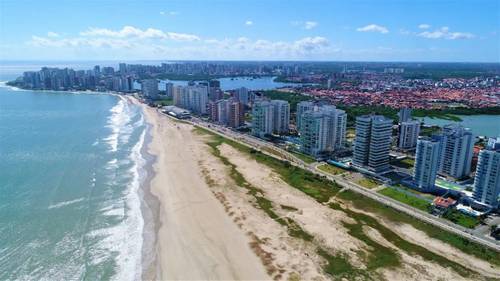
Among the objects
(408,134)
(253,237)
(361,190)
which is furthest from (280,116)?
(253,237)

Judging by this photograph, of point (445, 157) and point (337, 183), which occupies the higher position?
point (445, 157)

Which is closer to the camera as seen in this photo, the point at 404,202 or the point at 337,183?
the point at 404,202

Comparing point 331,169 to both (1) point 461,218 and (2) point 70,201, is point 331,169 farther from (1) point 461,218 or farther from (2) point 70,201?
(2) point 70,201

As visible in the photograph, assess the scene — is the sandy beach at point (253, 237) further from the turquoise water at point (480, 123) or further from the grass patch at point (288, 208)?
the turquoise water at point (480, 123)

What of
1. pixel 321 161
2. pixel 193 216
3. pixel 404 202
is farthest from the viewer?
pixel 321 161

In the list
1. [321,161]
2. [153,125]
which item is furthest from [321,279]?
[153,125]

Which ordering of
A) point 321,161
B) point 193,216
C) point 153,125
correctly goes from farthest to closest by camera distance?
point 153,125
point 321,161
point 193,216

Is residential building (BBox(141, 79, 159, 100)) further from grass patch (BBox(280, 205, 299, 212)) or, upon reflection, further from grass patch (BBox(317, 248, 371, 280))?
grass patch (BBox(317, 248, 371, 280))

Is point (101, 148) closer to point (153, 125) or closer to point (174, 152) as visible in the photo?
point (174, 152)
